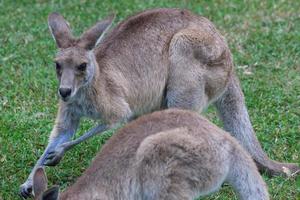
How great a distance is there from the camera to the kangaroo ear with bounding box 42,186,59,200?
4.67 metres

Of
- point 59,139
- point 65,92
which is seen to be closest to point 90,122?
point 59,139

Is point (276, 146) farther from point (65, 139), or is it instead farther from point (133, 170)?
point (133, 170)

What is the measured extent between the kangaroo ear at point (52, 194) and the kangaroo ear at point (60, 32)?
5.68ft

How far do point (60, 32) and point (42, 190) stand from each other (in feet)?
5.76

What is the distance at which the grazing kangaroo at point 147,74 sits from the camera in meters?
6.19

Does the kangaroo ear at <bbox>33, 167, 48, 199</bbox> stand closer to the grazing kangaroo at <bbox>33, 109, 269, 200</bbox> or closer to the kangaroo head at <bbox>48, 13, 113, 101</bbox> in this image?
the grazing kangaroo at <bbox>33, 109, 269, 200</bbox>

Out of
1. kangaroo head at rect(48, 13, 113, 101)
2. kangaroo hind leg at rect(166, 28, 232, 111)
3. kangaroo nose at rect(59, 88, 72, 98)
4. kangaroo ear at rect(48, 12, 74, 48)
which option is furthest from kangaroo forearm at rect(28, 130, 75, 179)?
kangaroo hind leg at rect(166, 28, 232, 111)

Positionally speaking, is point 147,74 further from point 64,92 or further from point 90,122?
point 90,122

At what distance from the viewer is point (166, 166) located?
485 cm

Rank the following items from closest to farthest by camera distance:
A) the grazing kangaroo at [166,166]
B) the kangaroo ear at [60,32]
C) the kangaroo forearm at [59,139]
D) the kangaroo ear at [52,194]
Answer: the kangaroo ear at [52,194]
the grazing kangaroo at [166,166]
the kangaroo ear at [60,32]
the kangaroo forearm at [59,139]

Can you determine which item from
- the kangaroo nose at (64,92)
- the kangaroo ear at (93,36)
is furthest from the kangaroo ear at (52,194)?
the kangaroo ear at (93,36)

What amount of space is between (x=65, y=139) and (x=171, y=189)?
1.79m

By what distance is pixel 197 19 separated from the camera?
6.74m

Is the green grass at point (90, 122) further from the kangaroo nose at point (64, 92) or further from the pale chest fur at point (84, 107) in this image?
the kangaroo nose at point (64, 92)
